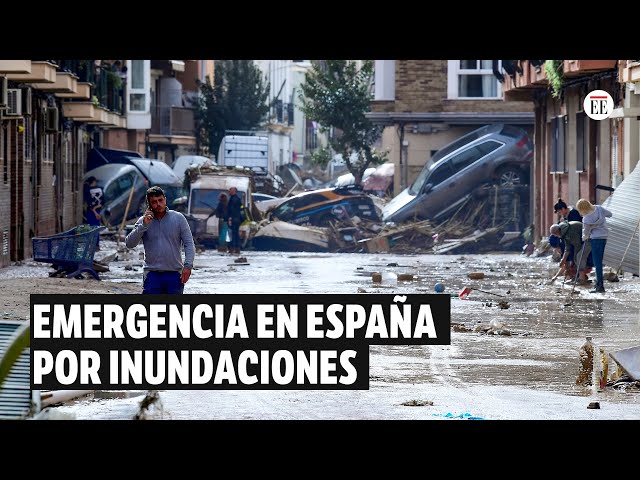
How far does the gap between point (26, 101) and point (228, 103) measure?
45217 millimetres

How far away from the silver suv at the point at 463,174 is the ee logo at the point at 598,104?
40.4 ft

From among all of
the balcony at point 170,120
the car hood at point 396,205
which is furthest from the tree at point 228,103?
the car hood at point 396,205

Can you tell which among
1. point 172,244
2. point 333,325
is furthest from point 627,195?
point 333,325

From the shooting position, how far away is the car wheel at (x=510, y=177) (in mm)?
41638

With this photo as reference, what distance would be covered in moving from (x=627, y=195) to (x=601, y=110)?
3908 mm

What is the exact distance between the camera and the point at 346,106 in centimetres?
6194

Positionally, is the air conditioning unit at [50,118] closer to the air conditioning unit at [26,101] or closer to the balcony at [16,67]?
the air conditioning unit at [26,101]

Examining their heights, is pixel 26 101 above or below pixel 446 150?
above

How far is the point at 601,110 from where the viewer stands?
92.6 ft

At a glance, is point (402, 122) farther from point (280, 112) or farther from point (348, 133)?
point (280, 112)

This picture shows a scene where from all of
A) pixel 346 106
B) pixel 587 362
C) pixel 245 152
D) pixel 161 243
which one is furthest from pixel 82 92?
pixel 245 152

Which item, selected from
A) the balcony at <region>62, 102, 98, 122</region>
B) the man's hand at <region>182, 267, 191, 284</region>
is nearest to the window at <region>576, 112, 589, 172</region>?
the balcony at <region>62, 102, 98, 122</region>

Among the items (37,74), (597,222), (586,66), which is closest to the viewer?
(597,222)

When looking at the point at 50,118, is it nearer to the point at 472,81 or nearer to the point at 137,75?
the point at 472,81
